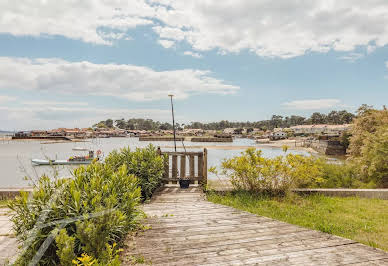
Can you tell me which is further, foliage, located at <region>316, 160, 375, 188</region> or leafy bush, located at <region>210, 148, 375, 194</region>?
foliage, located at <region>316, 160, 375, 188</region>

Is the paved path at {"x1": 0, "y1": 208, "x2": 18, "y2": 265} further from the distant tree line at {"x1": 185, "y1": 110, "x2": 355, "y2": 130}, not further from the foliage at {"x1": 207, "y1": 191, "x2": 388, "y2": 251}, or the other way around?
the distant tree line at {"x1": 185, "y1": 110, "x2": 355, "y2": 130}

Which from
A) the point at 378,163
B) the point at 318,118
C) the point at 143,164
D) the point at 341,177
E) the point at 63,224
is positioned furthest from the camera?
the point at 318,118

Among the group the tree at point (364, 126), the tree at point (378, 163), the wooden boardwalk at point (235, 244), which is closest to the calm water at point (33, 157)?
the wooden boardwalk at point (235, 244)

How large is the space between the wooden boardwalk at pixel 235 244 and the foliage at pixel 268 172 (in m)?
1.72

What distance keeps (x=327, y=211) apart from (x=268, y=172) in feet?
4.99

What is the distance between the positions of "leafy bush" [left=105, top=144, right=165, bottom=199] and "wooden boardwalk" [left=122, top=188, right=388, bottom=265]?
1.35 metres

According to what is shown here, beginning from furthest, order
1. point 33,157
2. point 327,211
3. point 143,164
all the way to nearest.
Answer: point 33,157 → point 143,164 → point 327,211

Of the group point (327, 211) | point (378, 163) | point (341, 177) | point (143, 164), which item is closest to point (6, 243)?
point (143, 164)

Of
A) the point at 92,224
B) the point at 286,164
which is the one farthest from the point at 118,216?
the point at 286,164

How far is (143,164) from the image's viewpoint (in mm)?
5824

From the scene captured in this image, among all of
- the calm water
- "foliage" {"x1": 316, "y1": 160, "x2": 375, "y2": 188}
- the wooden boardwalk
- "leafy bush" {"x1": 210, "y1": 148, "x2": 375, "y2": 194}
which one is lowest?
the calm water

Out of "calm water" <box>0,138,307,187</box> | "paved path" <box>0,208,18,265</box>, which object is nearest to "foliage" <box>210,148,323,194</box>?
Result: "calm water" <box>0,138,307,187</box>

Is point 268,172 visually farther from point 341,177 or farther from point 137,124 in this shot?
point 137,124

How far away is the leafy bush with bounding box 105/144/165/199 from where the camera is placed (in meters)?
5.74
